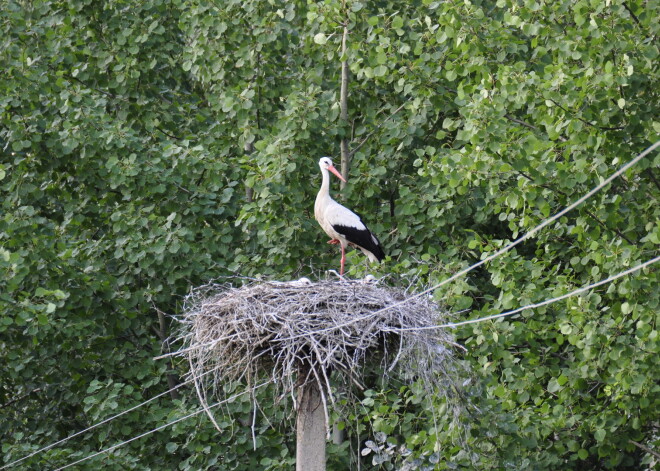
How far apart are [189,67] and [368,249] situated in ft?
10.2

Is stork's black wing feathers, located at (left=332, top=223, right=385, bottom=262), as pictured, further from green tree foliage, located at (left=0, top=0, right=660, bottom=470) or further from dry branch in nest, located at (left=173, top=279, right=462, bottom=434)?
dry branch in nest, located at (left=173, top=279, right=462, bottom=434)

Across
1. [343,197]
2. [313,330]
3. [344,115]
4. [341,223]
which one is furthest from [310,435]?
[344,115]

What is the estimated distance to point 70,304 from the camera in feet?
39.7

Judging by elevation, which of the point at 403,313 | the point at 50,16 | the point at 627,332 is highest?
the point at 50,16

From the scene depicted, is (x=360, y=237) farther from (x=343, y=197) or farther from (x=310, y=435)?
(x=310, y=435)

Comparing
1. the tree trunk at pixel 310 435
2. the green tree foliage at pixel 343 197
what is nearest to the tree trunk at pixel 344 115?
the green tree foliage at pixel 343 197

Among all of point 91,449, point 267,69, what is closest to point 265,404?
point 91,449

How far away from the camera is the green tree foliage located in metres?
10.3

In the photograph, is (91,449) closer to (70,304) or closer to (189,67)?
(70,304)

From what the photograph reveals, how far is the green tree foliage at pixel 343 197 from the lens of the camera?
10.3m

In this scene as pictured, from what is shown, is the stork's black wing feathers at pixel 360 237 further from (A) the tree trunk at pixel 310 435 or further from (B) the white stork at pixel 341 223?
(A) the tree trunk at pixel 310 435

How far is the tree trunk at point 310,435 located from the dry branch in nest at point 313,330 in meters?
0.28

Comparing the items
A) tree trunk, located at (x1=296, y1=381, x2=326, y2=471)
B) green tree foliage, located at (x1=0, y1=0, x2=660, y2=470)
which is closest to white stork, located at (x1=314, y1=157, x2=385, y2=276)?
green tree foliage, located at (x1=0, y1=0, x2=660, y2=470)

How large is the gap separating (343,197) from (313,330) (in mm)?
4741
